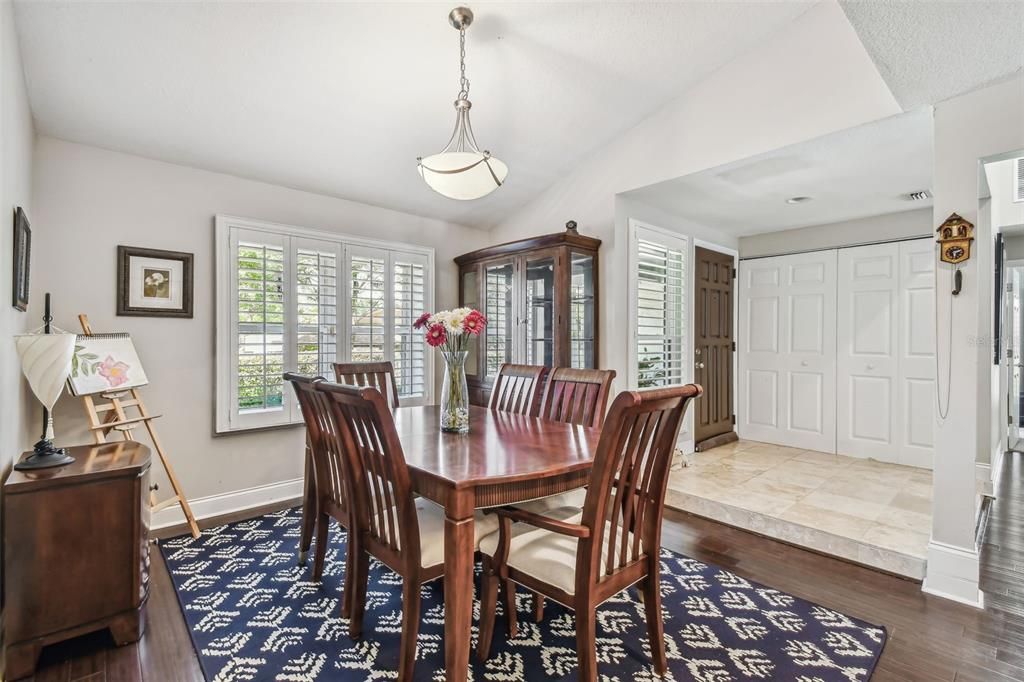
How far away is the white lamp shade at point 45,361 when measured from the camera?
6.40 feet

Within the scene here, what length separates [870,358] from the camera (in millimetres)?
4473

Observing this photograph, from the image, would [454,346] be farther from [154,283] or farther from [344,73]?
[154,283]

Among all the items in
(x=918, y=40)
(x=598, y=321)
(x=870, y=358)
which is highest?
(x=918, y=40)

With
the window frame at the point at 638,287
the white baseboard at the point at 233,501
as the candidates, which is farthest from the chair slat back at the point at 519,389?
the white baseboard at the point at 233,501

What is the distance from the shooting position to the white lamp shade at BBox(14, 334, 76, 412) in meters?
1.95

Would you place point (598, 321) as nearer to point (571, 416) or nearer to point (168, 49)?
point (571, 416)

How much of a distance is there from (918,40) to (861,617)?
243 cm

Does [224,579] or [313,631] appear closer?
[313,631]

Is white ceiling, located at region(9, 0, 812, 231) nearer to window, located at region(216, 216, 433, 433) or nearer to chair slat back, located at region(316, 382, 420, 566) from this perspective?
window, located at region(216, 216, 433, 433)

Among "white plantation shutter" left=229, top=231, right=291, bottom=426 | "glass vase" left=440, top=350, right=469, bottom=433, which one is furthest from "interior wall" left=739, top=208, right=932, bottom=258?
"white plantation shutter" left=229, top=231, right=291, bottom=426

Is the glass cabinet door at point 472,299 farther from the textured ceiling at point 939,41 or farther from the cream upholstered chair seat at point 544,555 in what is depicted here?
the textured ceiling at point 939,41

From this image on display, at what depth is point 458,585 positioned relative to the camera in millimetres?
1506

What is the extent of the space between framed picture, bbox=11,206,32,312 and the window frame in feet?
11.4

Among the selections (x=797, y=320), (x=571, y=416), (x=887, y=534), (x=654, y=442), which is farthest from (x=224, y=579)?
(x=797, y=320)
